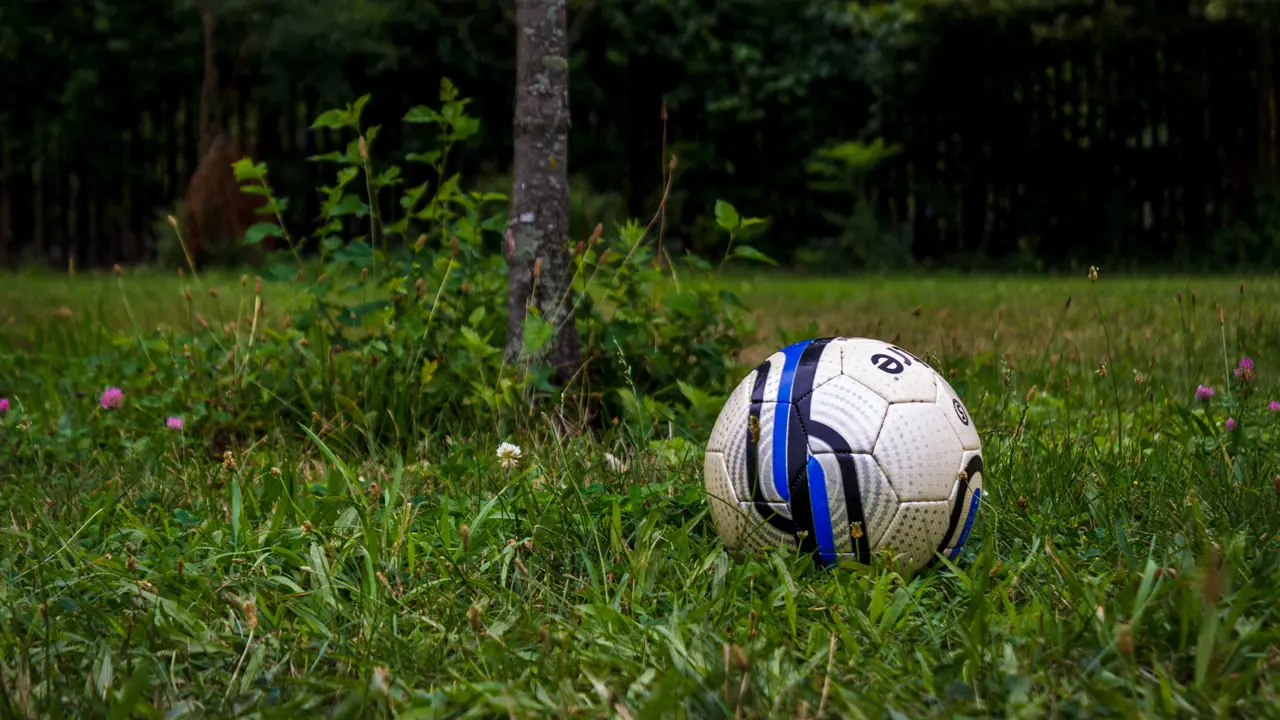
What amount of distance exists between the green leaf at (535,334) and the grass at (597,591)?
0.29 meters

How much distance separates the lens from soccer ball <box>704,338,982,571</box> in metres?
2.41

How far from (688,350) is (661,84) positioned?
914cm

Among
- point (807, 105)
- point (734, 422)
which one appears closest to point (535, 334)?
point (734, 422)

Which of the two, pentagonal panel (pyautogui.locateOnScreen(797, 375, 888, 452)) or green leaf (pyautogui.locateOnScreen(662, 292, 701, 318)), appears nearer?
pentagonal panel (pyautogui.locateOnScreen(797, 375, 888, 452))

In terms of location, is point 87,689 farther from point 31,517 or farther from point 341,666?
point 31,517

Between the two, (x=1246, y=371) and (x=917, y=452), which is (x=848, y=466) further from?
(x=1246, y=371)

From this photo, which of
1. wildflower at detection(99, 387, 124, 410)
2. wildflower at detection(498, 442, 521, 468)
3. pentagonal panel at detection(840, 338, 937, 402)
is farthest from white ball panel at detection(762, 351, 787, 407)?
wildflower at detection(99, 387, 124, 410)

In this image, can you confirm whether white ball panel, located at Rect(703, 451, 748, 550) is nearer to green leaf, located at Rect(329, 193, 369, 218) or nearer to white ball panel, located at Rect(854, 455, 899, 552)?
white ball panel, located at Rect(854, 455, 899, 552)

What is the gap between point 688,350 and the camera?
4.00 meters

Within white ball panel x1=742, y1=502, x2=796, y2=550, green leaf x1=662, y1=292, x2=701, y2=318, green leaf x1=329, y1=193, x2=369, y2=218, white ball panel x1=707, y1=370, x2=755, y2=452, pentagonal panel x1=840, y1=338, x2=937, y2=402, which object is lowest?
white ball panel x1=742, y1=502, x2=796, y2=550

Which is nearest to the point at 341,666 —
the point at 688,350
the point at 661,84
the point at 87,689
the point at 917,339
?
the point at 87,689

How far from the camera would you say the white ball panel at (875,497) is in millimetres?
2396

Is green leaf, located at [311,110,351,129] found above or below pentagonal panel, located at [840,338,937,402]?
above

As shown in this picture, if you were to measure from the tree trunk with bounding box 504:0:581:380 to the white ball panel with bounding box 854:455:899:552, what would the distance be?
5.30 ft
